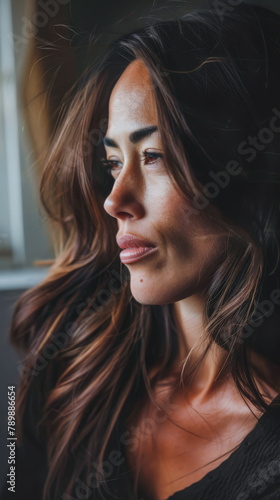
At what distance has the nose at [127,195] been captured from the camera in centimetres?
61

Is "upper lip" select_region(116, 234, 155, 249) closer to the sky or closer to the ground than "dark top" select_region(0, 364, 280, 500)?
closer to the sky

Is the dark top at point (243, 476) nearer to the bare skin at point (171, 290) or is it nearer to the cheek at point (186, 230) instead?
the bare skin at point (171, 290)

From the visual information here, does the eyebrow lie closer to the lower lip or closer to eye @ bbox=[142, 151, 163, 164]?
eye @ bbox=[142, 151, 163, 164]

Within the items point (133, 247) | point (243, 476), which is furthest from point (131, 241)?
point (243, 476)

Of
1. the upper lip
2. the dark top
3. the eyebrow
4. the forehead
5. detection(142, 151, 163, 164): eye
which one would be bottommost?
the dark top

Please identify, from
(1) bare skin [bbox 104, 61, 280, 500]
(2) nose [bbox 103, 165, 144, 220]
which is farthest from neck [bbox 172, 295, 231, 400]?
(2) nose [bbox 103, 165, 144, 220]

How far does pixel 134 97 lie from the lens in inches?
23.5

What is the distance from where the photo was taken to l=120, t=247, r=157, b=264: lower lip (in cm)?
62

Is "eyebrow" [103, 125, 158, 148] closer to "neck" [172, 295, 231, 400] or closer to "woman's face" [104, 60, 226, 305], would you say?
"woman's face" [104, 60, 226, 305]

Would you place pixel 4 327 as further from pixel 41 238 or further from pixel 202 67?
pixel 202 67

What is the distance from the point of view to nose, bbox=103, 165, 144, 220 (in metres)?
0.61

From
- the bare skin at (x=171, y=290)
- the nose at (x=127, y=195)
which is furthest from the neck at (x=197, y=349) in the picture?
the nose at (x=127, y=195)

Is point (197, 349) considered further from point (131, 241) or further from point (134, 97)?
point (134, 97)

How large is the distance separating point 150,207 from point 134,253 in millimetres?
70
